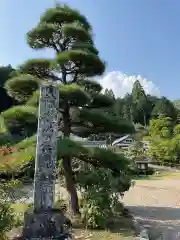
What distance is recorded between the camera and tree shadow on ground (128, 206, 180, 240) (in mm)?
7550

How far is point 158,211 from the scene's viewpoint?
10.8 meters

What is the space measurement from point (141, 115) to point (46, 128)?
56.5 m

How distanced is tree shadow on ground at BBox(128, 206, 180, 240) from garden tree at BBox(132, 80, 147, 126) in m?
47.7

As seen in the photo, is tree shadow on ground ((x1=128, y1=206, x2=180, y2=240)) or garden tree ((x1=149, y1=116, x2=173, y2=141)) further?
garden tree ((x1=149, y1=116, x2=173, y2=141))

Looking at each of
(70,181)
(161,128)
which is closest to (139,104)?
(161,128)

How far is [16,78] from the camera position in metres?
7.42

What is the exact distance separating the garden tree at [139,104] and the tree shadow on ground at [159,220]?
47725 millimetres

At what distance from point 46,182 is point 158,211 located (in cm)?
679

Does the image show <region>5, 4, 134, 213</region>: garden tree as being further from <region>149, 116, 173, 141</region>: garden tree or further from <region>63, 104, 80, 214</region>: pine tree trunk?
<region>149, 116, 173, 141</region>: garden tree

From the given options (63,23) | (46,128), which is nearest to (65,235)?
(46,128)

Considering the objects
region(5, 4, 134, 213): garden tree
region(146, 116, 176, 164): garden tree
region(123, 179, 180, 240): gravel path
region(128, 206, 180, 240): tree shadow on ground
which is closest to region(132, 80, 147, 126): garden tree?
region(146, 116, 176, 164): garden tree

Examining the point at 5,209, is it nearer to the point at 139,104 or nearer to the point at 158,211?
the point at 158,211

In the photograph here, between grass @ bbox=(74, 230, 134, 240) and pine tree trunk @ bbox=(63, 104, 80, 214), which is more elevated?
pine tree trunk @ bbox=(63, 104, 80, 214)

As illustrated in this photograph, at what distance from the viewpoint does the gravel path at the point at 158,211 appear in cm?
777
